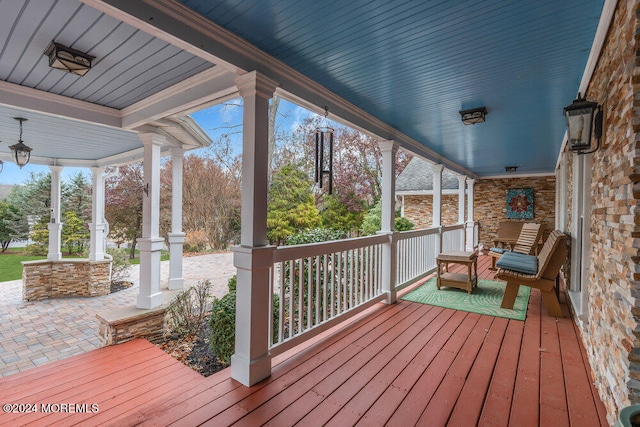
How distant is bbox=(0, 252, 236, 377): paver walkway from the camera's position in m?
3.97

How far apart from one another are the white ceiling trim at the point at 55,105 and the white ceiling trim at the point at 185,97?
0.17 meters

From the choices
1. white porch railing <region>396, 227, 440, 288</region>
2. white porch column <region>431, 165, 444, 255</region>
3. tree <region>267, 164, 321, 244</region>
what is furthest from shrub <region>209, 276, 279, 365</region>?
tree <region>267, 164, 321, 244</region>

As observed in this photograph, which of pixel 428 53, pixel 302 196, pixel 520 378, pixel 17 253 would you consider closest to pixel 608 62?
pixel 428 53

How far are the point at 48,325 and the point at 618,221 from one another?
7.01 meters

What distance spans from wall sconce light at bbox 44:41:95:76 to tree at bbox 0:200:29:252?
15416 mm

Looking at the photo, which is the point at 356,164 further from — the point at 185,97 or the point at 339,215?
the point at 185,97

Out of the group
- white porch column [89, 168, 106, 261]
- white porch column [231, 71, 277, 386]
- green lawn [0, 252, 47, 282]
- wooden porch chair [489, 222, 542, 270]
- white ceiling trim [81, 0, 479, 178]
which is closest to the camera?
white ceiling trim [81, 0, 479, 178]

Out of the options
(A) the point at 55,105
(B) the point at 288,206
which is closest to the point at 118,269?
(B) the point at 288,206

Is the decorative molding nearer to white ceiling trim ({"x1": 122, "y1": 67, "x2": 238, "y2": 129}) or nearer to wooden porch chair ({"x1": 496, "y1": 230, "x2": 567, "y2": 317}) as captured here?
wooden porch chair ({"x1": 496, "y1": 230, "x2": 567, "y2": 317})

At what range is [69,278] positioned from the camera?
664cm

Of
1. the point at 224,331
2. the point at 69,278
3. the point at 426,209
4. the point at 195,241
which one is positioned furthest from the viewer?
the point at 195,241

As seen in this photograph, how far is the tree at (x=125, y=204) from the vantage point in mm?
11898

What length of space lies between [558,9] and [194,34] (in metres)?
2.11

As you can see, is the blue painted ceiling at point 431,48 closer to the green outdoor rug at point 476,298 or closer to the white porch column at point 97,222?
the green outdoor rug at point 476,298
